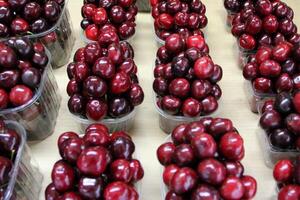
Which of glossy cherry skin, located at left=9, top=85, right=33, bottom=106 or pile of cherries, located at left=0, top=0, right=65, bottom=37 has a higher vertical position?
pile of cherries, located at left=0, top=0, right=65, bottom=37

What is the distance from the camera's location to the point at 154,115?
111 cm

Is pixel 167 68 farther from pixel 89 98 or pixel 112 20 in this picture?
pixel 112 20

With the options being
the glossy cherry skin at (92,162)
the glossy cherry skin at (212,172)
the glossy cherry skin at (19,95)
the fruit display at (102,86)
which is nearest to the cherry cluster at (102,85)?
the fruit display at (102,86)

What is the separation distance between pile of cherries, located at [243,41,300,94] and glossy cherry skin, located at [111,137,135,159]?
419mm

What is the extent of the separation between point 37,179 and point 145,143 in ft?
0.98

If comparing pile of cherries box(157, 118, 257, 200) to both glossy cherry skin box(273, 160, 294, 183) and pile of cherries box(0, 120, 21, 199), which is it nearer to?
glossy cherry skin box(273, 160, 294, 183)

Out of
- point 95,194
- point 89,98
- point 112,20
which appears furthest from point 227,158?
point 112,20

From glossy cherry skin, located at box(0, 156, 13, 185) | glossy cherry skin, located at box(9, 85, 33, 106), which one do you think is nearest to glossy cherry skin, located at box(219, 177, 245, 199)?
glossy cherry skin, located at box(0, 156, 13, 185)

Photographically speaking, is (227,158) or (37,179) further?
(37,179)

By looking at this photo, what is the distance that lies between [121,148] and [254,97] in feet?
1.51

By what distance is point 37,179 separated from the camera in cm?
91

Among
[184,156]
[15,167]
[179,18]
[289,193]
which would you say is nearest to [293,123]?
[289,193]

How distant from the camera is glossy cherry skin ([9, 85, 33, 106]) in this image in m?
0.92

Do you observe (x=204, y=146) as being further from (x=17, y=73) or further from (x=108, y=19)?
(x=108, y=19)
